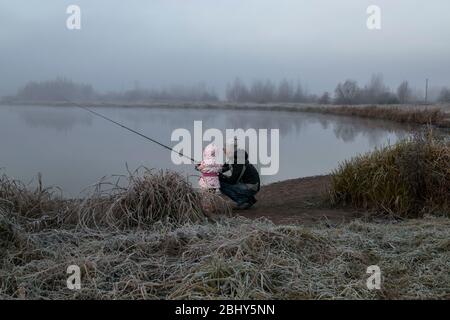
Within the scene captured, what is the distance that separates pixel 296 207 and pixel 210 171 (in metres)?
1.62

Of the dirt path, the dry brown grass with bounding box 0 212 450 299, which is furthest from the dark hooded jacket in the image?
the dry brown grass with bounding box 0 212 450 299

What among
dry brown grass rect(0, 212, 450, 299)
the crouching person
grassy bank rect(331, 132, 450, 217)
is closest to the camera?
dry brown grass rect(0, 212, 450, 299)

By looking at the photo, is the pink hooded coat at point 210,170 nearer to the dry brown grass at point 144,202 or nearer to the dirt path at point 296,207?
the dirt path at point 296,207

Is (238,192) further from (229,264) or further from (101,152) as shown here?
(101,152)

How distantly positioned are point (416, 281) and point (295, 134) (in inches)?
935

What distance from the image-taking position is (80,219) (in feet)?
20.2

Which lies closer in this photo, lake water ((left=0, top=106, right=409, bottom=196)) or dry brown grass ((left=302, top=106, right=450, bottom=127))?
lake water ((left=0, top=106, right=409, bottom=196))

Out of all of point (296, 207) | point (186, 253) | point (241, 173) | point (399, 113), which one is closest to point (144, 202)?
point (186, 253)

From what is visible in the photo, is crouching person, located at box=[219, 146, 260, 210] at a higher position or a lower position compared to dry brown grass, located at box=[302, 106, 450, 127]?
lower

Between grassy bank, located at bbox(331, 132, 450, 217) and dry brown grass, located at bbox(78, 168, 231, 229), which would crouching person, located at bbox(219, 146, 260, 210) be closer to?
dry brown grass, located at bbox(78, 168, 231, 229)

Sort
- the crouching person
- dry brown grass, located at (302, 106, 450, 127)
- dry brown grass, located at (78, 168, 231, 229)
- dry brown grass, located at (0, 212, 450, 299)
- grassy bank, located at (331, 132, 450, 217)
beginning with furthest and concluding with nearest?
dry brown grass, located at (302, 106, 450, 127), the crouching person, grassy bank, located at (331, 132, 450, 217), dry brown grass, located at (78, 168, 231, 229), dry brown grass, located at (0, 212, 450, 299)

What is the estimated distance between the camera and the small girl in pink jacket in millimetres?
7859

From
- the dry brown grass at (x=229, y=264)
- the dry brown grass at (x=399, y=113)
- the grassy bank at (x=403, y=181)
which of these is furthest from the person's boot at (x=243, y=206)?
the dry brown grass at (x=399, y=113)
